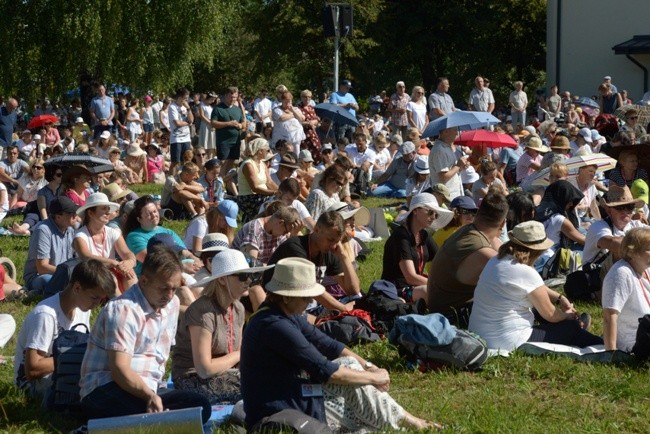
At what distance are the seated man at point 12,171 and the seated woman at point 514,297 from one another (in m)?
10.8

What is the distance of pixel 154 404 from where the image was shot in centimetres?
598

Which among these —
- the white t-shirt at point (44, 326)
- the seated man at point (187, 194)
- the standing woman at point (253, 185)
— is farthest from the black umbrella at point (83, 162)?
the white t-shirt at point (44, 326)

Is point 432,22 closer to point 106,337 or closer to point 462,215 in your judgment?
point 462,215

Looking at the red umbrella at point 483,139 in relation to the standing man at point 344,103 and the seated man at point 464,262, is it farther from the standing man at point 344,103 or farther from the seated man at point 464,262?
the seated man at point 464,262

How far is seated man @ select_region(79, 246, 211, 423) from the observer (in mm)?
6000

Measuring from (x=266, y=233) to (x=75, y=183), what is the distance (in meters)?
2.81

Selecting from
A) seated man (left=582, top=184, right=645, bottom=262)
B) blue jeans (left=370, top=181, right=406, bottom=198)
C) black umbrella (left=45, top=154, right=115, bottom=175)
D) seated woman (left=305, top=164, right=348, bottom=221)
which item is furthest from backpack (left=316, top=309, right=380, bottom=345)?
blue jeans (left=370, top=181, right=406, bottom=198)

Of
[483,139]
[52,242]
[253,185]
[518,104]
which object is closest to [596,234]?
[52,242]

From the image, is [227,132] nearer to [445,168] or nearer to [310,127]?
[310,127]

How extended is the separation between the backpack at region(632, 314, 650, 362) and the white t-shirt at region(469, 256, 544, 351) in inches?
28.9

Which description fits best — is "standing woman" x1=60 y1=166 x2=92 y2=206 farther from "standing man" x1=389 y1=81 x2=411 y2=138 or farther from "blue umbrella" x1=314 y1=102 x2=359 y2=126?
"standing man" x1=389 y1=81 x2=411 y2=138

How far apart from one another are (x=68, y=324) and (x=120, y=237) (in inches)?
123

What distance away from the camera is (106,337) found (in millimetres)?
6020

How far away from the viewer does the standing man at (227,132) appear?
62.3 feet
